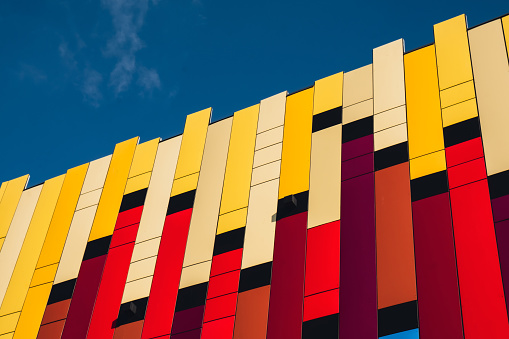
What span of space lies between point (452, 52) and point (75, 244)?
17.6m

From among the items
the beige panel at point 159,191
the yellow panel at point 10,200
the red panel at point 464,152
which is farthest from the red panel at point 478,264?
the yellow panel at point 10,200

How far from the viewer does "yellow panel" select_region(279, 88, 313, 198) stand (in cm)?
2681

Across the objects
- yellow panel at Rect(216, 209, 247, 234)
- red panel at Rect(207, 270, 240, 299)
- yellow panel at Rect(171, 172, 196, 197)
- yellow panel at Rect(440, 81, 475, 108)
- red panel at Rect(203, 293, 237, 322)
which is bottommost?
red panel at Rect(203, 293, 237, 322)

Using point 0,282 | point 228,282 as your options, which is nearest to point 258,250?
point 228,282

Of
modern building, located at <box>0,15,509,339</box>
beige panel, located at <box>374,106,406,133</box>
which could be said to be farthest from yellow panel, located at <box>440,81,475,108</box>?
beige panel, located at <box>374,106,406,133</box>

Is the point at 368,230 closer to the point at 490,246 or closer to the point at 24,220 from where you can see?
the point at 490,246

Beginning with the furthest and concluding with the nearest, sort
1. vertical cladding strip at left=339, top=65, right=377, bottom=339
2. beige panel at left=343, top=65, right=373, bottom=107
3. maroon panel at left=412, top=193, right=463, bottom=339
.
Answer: beige panel at left=343, top=65, right=373, bottom=107 < vertical cladding strip at left=339, top=65, right=377, bottom=339 < maroon panel at left=412, top=193, right=463, bottom=339

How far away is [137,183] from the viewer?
31484 mm

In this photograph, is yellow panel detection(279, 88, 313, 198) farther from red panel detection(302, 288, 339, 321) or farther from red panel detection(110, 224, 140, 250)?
red panel detection(110, 224, 140, 250)

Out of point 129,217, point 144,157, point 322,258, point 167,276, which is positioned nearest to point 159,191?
point 129,217

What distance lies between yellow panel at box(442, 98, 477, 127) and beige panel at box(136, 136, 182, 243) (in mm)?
11957

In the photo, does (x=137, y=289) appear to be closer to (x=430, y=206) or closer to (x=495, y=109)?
(x=430, y=206)

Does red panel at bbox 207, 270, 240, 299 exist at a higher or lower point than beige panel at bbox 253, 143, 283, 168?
lower

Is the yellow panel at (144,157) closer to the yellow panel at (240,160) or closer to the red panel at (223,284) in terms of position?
the yellow panel at (240,160)
